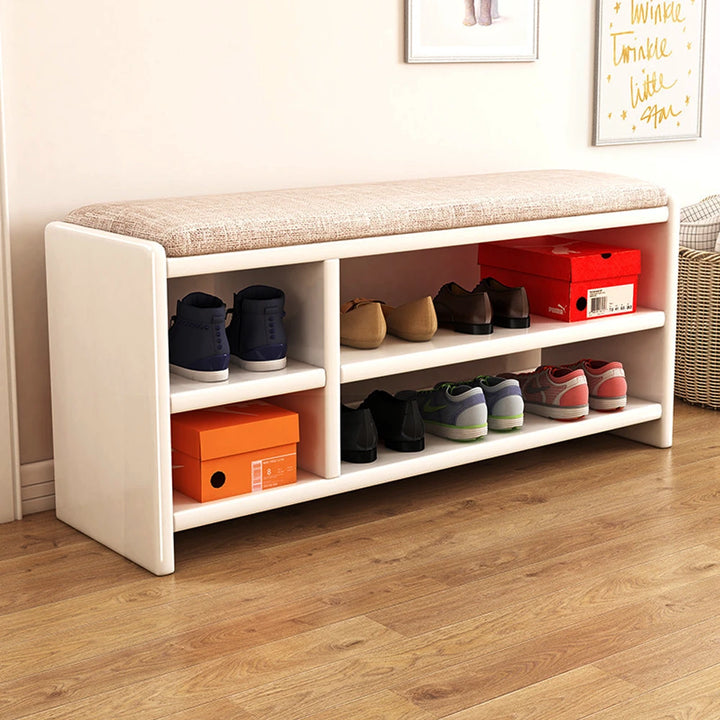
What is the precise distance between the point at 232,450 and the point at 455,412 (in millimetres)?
552

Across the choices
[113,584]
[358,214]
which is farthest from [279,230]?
[113,584]

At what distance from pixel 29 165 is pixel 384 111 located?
2.83 ft

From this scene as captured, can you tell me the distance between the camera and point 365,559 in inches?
81.5

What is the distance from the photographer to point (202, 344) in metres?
2.02

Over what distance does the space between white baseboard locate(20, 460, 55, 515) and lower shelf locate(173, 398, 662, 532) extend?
1.22 ft

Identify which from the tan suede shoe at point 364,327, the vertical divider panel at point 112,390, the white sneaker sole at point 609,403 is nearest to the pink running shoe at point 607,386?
the white sneaker sole at point 609,403

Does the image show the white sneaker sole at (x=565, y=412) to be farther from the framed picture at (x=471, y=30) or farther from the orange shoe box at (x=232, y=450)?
the framed picture at (x=471, y=30)

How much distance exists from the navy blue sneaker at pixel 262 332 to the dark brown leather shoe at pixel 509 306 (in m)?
0.57

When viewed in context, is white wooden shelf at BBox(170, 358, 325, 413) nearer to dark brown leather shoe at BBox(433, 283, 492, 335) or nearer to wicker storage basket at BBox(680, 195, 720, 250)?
dark brown leather shoe at BBox(433, 283, 492, 335)

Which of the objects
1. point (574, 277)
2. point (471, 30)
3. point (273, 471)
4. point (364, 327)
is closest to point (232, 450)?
point (273, 471)

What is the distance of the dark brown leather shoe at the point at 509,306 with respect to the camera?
2.47m

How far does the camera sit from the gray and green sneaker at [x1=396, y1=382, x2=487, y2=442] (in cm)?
238

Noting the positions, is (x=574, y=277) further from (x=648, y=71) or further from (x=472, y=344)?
(x=648, y=71)

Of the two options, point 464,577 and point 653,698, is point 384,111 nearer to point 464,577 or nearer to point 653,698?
point 464,577
